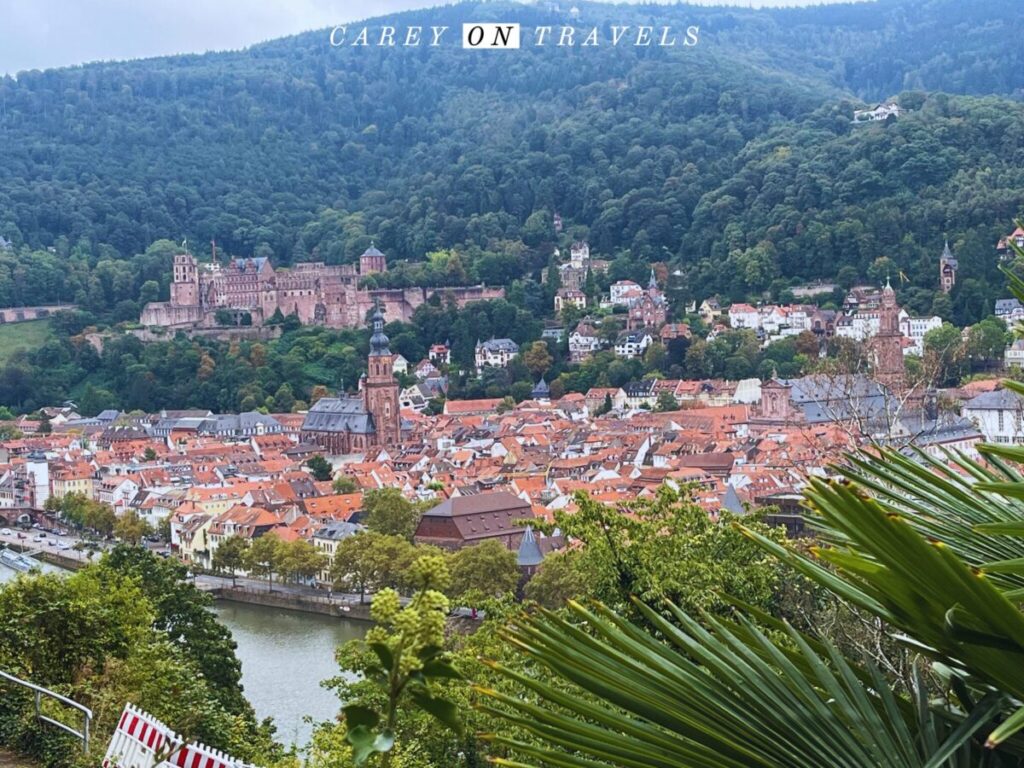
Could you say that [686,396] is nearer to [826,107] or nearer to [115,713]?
[826,107]

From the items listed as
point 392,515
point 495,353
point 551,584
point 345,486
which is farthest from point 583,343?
point 551,584

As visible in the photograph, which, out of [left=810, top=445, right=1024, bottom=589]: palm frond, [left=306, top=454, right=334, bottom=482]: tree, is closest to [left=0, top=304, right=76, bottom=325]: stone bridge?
[left=306, top=454, right=334, bottom=482]: tree

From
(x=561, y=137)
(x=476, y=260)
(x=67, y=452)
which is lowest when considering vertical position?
(x=67, y=452)

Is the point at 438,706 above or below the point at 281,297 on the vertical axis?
above

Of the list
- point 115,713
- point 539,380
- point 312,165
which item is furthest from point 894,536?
point 312,165

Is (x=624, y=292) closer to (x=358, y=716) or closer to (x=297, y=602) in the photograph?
(x=297, y=602)

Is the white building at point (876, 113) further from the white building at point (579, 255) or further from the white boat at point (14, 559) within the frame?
the white boat at point (14, 559)

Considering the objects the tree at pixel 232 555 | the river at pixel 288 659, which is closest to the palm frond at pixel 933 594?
the river at pixel 288 659

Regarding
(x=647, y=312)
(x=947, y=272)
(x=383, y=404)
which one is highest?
(x=947, y=272)
